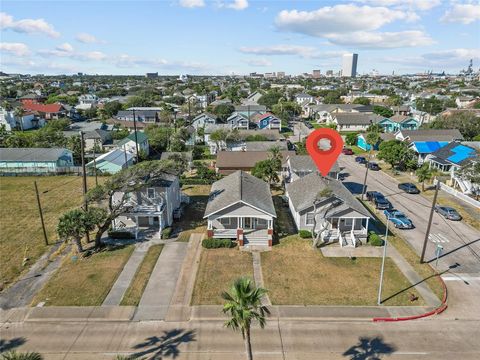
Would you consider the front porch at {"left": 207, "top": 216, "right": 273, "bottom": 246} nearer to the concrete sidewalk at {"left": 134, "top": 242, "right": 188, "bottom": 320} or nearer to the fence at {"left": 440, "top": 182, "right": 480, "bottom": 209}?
the concrete sidewalk at {"left": 134, "top": 242, "right": 188, "bottom": 320}

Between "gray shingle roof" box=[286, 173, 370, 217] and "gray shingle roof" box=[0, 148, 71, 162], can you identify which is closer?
"gray shingle roof" box=[286, 173, 370, 217]

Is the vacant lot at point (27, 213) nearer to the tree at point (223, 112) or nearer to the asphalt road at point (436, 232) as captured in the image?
the asphalt road at point (436, 232)

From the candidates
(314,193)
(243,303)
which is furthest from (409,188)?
(243,303)

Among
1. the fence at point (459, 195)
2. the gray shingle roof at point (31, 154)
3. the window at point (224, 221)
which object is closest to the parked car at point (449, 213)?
the fence at point (459, 195)

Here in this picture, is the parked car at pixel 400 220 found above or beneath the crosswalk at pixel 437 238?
above

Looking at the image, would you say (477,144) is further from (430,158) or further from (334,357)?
(334,357)

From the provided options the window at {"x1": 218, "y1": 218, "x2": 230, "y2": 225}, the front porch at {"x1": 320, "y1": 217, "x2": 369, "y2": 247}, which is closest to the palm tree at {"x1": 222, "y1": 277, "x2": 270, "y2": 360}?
the front porch at {"x1": 320, "y1": 217, "x2": 369, "y2": 247}
